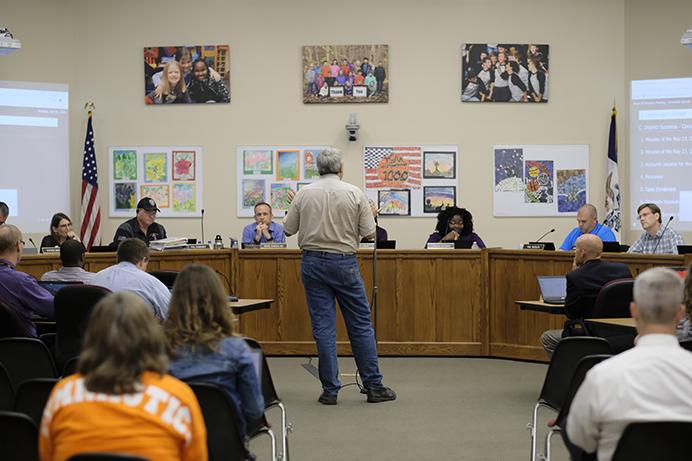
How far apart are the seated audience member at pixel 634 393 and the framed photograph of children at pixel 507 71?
28.3ft

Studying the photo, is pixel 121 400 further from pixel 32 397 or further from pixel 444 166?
pixel 444 166

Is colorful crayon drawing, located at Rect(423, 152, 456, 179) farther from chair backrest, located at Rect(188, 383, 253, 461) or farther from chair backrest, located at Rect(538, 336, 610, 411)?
chair backrest, located at Rect(188, 383, 253, 461)

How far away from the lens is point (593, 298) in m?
6.15

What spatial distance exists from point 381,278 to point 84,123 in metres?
4.66

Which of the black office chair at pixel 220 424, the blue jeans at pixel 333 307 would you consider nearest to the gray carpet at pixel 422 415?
the blue jeans at pixel 333 307

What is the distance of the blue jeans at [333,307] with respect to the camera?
21.8 feet

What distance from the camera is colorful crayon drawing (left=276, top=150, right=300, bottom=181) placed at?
1134 cm

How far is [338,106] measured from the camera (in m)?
11.3

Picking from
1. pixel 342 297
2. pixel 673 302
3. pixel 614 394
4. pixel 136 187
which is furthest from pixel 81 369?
pixel 136 187

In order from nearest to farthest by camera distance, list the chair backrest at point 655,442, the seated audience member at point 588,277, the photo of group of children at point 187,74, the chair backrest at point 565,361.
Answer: the chair backrest at point 655,442, the chair backrest at point 565,361, the seated audience member at point 588,277, the photo of group of children at point 187,74

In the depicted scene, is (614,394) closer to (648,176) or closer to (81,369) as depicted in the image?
(81,369)

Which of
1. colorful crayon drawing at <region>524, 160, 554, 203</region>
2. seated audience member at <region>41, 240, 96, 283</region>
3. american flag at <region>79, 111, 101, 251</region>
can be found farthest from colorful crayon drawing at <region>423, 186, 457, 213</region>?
seated audience member at <region>41, 240, 96, 283</region>

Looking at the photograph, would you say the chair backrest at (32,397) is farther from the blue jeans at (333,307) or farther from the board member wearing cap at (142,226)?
the board member wearing cap at (142,226)

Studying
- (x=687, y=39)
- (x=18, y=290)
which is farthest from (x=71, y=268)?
(x=687, y=39)
